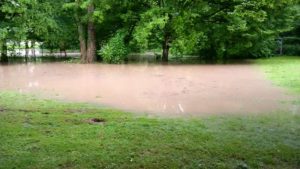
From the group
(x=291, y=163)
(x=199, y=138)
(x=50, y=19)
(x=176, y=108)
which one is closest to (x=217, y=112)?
(x=176, y=108)

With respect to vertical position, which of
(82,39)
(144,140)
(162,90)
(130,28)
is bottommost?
(144,140)

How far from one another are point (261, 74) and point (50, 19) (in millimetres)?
10772

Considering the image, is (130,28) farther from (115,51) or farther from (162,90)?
(162,90)

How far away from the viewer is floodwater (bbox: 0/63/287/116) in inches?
338

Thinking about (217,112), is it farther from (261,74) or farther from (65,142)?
(261,74)

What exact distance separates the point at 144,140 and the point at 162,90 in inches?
227

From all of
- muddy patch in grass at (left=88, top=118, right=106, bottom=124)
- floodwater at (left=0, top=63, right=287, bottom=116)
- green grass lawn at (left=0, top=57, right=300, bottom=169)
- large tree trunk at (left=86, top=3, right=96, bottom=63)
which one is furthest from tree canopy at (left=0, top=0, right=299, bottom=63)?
muddy patch in grass at (left=88, top=118, right=106, bottom=124)

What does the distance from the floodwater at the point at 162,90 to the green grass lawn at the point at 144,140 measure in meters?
1.02

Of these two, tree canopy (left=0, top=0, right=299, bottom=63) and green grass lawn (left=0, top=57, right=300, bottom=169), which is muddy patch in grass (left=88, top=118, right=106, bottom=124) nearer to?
green grass lawn (left=0, top=57, right=300, bottom=169)

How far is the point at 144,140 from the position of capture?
5.48 meters

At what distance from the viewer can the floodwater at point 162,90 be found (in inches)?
338

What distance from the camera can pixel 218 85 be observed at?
39.8 ft

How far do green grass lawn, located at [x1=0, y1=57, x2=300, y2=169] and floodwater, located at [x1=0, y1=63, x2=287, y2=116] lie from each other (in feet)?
3.35

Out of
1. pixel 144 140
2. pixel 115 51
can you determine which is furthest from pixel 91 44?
pixel 144 140
